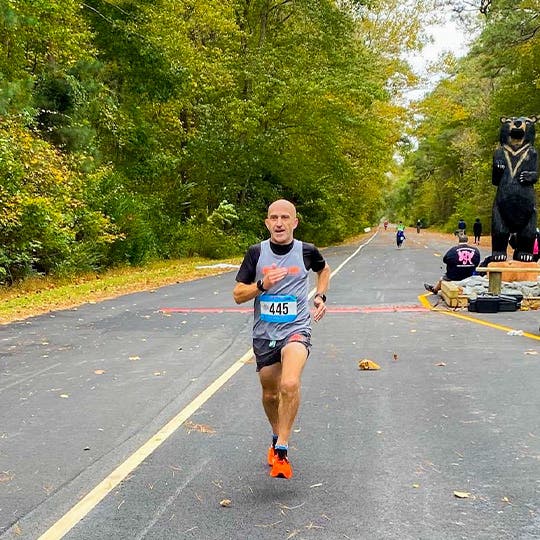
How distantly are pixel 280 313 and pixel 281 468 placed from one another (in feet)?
3.35

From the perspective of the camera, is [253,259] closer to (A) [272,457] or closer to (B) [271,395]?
(B) [271,395]

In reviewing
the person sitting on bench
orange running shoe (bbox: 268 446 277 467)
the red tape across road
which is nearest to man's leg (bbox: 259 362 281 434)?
orange running shoe (bbox: 268 446 277 467)

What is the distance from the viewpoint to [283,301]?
464 centimetres

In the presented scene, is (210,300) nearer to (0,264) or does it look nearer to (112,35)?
(0,264)

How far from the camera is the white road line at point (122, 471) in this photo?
152 inches

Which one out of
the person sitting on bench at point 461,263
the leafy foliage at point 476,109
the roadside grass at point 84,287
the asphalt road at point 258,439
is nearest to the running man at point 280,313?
the asphalt road at point 258,439

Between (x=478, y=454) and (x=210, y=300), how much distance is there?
11015 mm

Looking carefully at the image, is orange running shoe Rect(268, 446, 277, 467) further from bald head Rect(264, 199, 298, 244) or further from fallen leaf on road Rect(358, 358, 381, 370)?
fallen leaf on road Rect(358, 358, 381, 370)

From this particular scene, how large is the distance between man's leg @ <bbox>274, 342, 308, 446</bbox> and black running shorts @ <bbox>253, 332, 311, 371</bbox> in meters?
0.07

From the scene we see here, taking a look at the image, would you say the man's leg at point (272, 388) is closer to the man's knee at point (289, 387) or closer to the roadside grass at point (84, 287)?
the man's knee at point (289, 387)

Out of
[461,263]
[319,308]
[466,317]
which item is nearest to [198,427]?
[319,308]

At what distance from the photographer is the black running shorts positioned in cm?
461

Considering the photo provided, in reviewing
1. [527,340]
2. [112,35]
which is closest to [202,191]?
[112,35]

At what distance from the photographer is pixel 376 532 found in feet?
12.4
